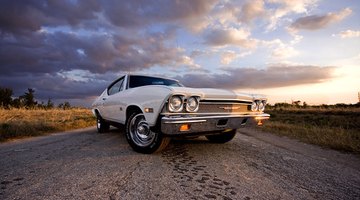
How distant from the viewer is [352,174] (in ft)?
11.0

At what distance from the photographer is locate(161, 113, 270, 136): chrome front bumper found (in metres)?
3.62

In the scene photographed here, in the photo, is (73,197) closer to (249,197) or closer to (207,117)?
(249,197)

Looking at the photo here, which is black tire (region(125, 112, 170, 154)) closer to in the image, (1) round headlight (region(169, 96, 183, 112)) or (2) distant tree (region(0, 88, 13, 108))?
(1) round headlight (region(169, 96, 183, 112))

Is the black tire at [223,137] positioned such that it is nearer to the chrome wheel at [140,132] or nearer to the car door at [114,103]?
the chrome wheel at [140,132]

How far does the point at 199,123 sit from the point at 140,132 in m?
1.16

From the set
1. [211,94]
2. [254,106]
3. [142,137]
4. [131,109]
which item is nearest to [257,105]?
[254,106]

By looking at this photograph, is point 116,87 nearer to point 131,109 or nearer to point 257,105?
point 131,109

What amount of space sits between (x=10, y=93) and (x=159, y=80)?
51837 mm

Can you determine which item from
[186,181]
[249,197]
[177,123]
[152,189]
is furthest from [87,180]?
[249,197]

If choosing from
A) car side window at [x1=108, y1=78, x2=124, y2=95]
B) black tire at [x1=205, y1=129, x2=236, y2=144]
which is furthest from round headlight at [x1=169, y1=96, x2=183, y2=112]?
car side window at [x1=108, y1=78, x2=124, y2=95]

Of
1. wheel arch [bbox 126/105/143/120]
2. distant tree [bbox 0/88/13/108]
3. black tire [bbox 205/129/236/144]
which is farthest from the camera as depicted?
distant tree [bbox 0/88/13/108]

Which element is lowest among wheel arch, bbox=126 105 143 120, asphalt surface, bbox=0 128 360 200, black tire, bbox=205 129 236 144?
asphalt surface, bbox=0 128 360 200

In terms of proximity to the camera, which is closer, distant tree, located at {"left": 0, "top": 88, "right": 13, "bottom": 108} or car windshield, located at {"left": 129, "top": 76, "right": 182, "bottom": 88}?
car windshield, located at {"left": 129, "top": 76, "right": 182, "bottom": 88}

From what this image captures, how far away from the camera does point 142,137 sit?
14.5 ft
